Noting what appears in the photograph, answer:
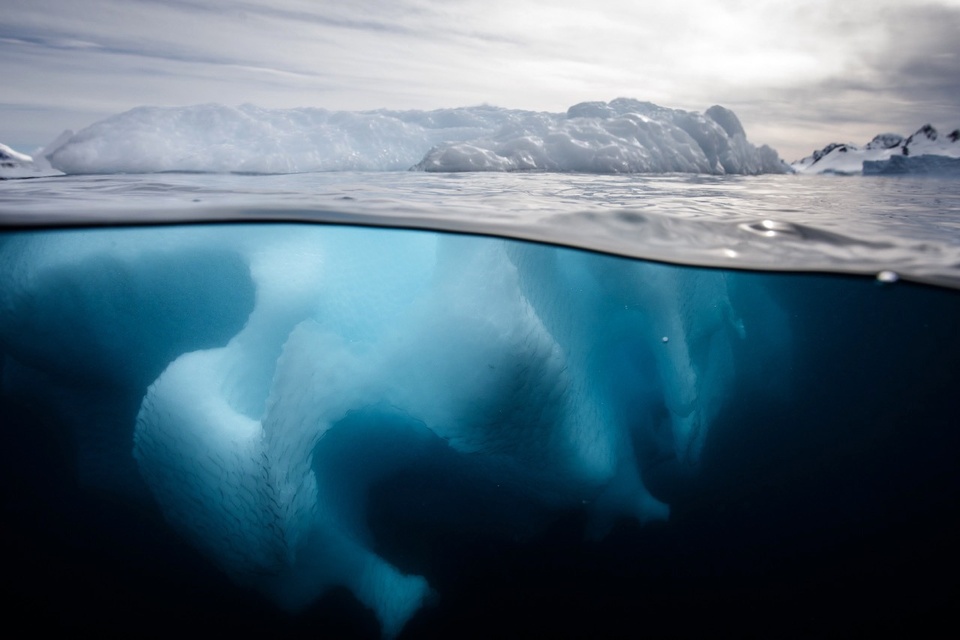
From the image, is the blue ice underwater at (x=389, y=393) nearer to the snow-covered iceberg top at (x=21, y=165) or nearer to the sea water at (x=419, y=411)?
the sea water at (x=419, y=411)

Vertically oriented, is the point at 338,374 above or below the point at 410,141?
below

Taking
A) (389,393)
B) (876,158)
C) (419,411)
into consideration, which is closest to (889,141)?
(876,158)

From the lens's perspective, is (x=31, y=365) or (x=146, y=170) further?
(x=146, y=170)

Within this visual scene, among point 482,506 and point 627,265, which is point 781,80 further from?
point 482,506

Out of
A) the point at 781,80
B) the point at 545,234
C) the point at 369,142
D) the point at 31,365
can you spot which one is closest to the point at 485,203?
the point at 545,234

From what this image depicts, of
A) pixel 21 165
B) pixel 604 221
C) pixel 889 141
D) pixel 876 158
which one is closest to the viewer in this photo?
pixel 604 221

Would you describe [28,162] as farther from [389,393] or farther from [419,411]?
[419,411]

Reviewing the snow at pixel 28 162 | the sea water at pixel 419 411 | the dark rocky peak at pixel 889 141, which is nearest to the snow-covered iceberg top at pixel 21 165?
the snow at pixel 28 162
